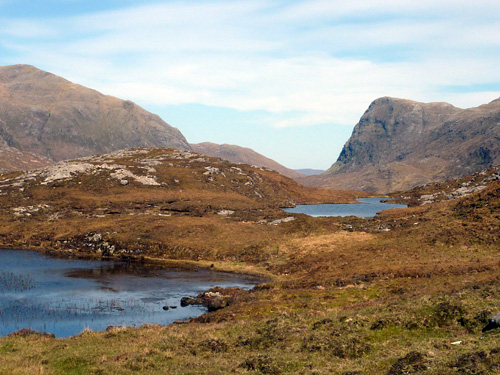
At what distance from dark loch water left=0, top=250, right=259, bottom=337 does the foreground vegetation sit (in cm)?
781

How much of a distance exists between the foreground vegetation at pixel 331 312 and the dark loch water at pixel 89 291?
7.81 metres

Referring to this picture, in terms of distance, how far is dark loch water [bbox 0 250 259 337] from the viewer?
50188 millimetres

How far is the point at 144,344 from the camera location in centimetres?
3550

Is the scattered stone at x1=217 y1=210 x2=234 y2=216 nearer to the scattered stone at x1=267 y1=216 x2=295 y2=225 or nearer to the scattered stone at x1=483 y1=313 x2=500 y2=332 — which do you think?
the scattered stone at x1=267 y1=216 x2=295 y2=225

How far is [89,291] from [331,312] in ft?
126

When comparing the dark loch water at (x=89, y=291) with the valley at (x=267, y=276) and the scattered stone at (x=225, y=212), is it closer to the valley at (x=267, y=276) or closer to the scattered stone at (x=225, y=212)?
the valley at (x=267, y=276)

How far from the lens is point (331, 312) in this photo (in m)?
42.0

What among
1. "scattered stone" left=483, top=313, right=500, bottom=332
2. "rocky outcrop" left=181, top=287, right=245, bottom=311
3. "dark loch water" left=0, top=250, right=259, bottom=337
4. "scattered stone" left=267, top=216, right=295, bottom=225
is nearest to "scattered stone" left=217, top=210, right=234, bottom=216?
"scattered stone" left=267, top=216, right=295, bottom=225

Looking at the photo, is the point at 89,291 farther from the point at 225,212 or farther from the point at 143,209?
the point at 225,212

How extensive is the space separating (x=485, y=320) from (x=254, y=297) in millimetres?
29971

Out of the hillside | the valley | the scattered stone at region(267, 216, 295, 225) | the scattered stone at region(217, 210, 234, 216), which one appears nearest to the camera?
the valley

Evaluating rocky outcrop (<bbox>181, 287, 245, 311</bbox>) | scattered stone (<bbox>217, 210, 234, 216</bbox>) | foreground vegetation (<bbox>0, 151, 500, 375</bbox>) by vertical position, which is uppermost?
scattered stone (<bbox>217, 210, 234, 216</bbox>)

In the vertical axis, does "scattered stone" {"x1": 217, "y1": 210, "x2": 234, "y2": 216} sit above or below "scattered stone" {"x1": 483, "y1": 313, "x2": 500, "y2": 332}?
above

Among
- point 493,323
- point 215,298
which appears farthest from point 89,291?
point 493,323
